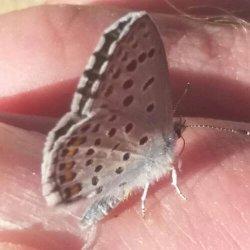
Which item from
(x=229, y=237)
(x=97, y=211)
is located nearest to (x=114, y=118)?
(x=97, y=211)

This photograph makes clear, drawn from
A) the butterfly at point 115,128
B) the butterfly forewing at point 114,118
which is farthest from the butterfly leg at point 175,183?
the butterfly forewing at point 114,118

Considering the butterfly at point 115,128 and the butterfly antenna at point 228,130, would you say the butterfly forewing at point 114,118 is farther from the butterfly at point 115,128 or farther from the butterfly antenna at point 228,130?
the butterfly antenna at point 228,130

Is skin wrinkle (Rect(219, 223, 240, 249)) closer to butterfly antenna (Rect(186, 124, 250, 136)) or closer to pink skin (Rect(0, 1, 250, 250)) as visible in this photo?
pink skin (Rect(0, 1, 250, 250))

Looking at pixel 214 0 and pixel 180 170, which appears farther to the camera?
pixel 214 0

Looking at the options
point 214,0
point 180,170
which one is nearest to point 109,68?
point 180,170

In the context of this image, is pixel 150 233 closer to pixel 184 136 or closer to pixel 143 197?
pixel 143 197

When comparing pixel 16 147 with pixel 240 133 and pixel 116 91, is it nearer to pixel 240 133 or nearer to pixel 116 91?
pixel 116 91
